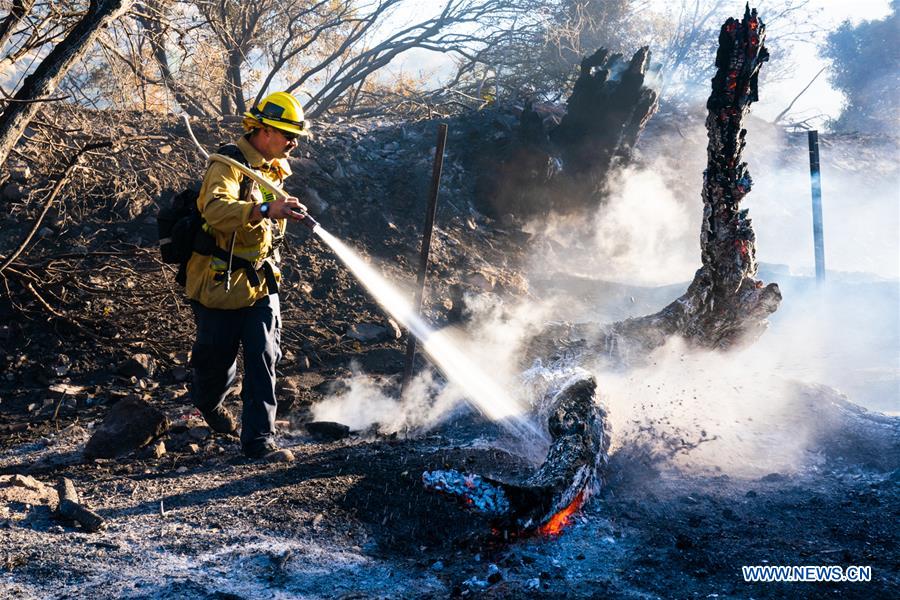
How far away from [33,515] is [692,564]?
9.79 ft

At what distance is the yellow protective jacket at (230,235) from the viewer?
152 inches

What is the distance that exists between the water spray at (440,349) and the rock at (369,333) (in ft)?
0.95

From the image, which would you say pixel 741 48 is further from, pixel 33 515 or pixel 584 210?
pixel 584 210

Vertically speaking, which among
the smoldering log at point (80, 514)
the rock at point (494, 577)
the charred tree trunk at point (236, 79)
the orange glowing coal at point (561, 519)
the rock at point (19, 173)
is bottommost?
the rock at point (494, 577)

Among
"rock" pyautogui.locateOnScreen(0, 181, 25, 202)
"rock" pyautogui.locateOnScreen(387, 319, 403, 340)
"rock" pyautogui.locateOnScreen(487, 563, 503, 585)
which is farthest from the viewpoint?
"rock" pyautogui.locateOnScreen(387, 319, 403, 340)

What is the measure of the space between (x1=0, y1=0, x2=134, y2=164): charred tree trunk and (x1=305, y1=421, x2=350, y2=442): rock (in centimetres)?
270

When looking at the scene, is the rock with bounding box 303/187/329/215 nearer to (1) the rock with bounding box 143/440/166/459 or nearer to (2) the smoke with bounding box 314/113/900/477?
(2) the smoke with bounding box 314/113/900/477

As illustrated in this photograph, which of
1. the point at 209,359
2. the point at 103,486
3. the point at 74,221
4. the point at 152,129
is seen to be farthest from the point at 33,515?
the point at 152,129

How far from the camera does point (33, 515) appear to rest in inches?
128

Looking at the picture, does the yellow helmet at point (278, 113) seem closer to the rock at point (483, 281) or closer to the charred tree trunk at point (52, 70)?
the charred tree trunk at point (52, 70)

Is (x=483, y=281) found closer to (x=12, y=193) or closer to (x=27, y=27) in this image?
(x=12, y=193)

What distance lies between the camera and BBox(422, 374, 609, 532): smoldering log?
121 inches

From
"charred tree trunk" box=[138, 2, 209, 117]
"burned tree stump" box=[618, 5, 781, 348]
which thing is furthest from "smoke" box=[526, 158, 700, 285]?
"charred tree trunk" box=[138, 2, 209, 117]

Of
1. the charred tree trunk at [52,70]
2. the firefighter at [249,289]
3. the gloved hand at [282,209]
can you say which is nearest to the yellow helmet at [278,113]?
the firefighter at [249,289]
